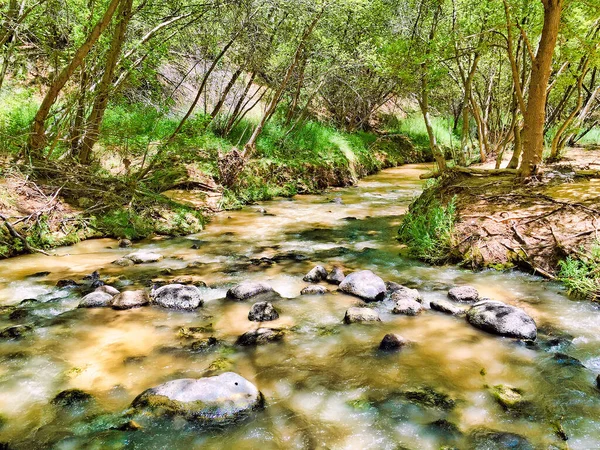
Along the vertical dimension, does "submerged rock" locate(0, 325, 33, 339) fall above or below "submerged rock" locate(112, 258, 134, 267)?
below

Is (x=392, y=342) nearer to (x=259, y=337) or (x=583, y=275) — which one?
(x=259, y=337)

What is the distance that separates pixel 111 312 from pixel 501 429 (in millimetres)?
3817

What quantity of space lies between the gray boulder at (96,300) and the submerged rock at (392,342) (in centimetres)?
303

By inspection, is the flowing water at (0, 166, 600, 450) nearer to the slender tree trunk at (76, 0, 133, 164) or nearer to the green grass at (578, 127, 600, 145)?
the slender tree trunk at (76, 0, 133, 164)

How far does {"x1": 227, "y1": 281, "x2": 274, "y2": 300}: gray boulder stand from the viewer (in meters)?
4.93

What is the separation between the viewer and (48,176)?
25.2 ft

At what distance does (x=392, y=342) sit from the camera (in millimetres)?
3756

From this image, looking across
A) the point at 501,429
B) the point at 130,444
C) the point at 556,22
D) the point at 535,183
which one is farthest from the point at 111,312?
the point at 556,22

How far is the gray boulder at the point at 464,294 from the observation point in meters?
4.77

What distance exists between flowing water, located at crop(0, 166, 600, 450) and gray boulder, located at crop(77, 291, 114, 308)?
129 millimetres

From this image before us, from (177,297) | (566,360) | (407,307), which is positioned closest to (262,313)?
(177,297)

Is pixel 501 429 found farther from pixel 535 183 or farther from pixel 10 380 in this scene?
pixel 535 183

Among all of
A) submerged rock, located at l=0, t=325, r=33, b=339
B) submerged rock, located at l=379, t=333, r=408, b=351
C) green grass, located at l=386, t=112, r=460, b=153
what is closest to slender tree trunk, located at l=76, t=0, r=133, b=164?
submerged rock, located at l=0, t=325, r=33, b=339

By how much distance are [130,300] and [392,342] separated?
288 centimetres
